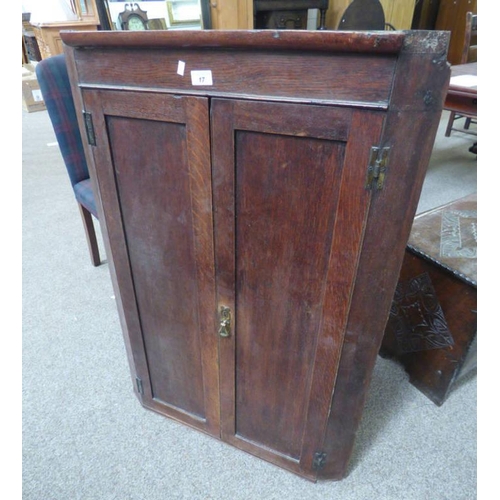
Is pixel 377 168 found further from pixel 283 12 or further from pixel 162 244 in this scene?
pixel 283 12

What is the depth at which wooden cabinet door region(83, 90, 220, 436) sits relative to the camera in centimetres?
72

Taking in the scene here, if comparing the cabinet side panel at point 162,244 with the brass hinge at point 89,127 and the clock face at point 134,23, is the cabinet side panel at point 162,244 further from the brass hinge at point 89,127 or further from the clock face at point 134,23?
the clock face at point 134,23

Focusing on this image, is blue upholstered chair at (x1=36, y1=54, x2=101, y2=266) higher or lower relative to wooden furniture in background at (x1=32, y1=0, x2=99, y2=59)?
lower

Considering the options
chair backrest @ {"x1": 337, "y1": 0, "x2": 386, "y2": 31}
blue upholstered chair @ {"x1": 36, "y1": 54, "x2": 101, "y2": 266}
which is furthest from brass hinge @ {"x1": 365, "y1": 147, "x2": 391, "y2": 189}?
chair backrest @ {"x1": 337, "y1": 0, "x2": 386, "y2": 31}

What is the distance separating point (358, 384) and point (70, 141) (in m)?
1.45

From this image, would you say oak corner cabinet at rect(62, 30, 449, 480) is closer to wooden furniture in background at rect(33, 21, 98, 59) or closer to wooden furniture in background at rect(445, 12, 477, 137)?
wooden furniture in background at rect(445, 12, 477, 137)

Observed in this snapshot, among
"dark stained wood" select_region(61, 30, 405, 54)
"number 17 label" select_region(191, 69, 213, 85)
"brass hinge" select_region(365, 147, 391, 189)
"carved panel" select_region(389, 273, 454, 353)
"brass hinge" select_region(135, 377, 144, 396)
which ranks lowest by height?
"brass hinge" select_region(135, 377, 144, 396)

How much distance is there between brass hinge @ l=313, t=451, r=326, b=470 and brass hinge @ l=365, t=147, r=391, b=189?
2.42 feet

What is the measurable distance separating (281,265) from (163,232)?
11.1 inches

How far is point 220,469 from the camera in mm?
1125

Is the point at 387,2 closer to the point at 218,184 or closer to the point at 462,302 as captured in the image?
the point at 462,302

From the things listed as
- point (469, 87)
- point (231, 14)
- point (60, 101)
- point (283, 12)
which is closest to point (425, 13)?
point (283, 12)

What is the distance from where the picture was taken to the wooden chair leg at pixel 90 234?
6.02 ft

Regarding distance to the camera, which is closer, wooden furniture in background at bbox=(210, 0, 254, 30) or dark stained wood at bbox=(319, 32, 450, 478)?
dark stained wood at bbox=(319, 32, 450, 478)
